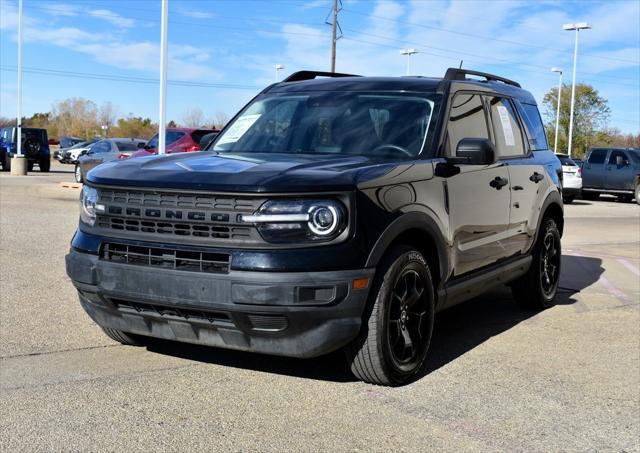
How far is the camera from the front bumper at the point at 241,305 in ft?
12.6

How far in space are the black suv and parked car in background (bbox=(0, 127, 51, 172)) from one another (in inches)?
1147

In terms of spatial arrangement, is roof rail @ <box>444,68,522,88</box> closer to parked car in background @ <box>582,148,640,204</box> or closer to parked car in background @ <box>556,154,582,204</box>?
parked car in background @ <box>556,154,582,204</box>

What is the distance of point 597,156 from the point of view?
26.6 m

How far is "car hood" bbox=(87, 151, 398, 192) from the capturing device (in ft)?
13.0

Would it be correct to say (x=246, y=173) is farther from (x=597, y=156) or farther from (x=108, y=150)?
(x=597, y=156)

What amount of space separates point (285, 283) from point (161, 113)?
16.0m

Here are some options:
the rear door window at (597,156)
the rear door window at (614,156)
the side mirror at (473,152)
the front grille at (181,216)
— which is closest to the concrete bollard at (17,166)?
the rear door window at (597,156)

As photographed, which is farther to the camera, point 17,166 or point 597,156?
point 17,166

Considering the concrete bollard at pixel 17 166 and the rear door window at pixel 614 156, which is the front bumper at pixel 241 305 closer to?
the rear door window at pixel 614 156

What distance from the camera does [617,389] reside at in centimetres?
468

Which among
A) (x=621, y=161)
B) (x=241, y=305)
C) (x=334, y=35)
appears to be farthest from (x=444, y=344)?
(x=334, y=35)

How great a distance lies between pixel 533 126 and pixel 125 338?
4218mm

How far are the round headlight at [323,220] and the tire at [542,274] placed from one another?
11.2 feet

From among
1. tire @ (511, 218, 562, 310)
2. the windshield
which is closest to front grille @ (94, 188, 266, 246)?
the windshield
